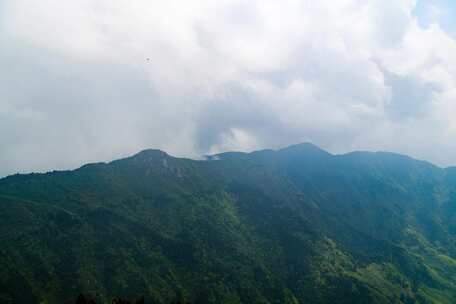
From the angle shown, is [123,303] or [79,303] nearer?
[79,303]

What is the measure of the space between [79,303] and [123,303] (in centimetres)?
2019

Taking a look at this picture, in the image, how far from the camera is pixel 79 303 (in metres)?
142

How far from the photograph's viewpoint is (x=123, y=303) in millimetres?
157125
